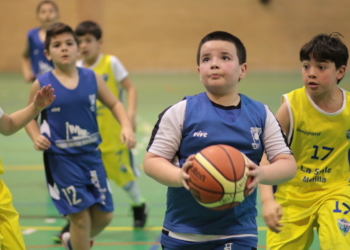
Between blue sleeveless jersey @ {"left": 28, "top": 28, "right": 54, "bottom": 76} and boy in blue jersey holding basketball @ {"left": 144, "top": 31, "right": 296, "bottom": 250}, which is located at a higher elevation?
blue sleeveless jersey @ {"left": 28, "top": 28, "right": 54, "bottom": 76}

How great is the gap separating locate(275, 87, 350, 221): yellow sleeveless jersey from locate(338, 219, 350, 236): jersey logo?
0.85 feet

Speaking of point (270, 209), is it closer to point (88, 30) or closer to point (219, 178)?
point (219, 178)

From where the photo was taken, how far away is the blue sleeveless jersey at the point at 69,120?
416 cm

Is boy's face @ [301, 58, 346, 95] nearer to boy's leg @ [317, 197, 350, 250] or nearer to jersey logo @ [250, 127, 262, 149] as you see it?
boy's leg @ [317, 197, 350, 250]

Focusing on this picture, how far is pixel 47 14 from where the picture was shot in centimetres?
711

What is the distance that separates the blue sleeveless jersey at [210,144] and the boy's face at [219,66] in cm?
11

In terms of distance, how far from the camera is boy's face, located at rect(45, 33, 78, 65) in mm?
4250

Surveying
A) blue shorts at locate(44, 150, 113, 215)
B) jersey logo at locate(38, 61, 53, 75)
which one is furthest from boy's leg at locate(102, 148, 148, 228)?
jersey logo at locate(38, 61, 53, 75)

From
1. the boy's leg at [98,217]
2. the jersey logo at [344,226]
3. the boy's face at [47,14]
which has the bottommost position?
the boy's leg at [98,217]

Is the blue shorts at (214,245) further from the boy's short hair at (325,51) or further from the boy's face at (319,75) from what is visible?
the boy's short hair at (325,51)

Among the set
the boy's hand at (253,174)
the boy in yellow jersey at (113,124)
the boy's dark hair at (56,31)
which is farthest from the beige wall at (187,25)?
the boy's hand at (253,174)

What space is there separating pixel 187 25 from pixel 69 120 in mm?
14508

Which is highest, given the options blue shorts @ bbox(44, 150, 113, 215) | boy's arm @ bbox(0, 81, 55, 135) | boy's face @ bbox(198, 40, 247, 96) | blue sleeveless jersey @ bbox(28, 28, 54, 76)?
blue sleeveless jersey @ bbox(28, 28, 54, 76)

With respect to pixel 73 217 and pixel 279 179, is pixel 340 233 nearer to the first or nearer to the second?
pixel 279 179
